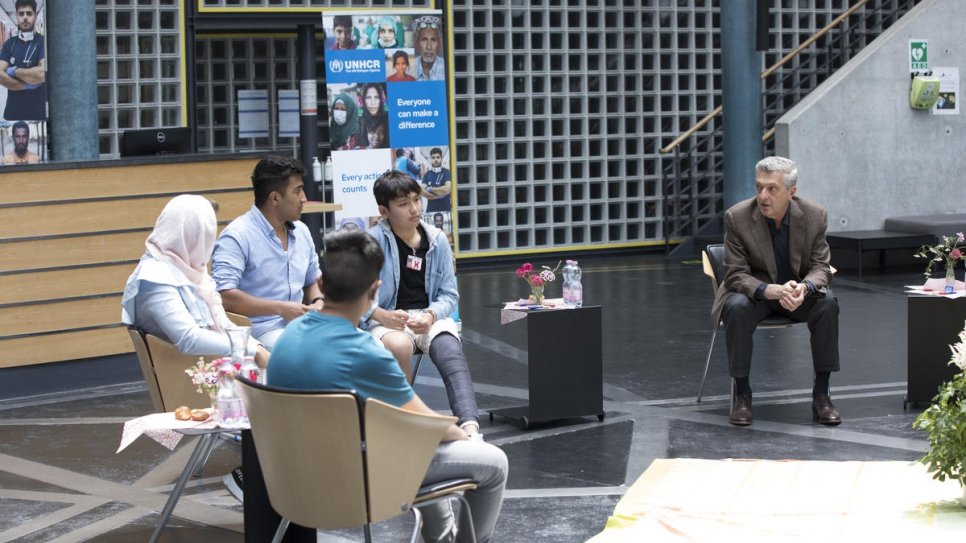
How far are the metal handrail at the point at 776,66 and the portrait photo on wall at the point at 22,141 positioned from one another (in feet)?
19.5

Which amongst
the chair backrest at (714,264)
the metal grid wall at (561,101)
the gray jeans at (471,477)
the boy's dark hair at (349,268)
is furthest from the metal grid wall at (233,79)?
the boy's dark hair at (349,268)

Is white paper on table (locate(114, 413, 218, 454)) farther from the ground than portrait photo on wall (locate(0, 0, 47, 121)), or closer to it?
closer to it

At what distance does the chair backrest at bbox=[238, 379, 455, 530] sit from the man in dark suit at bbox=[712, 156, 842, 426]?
2.98 m

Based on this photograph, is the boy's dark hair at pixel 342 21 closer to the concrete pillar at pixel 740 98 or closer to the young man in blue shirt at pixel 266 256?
the concrete pillar at pixel 740 98

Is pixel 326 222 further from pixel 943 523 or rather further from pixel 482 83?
pixel 943 523

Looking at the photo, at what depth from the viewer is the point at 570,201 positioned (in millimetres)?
13594

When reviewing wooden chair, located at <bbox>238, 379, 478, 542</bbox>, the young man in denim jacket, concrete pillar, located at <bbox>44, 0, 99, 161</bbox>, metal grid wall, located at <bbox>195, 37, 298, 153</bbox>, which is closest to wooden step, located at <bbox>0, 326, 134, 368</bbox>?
concrete pillar, located at <bbox>44, 0, 99, 161</bbox>

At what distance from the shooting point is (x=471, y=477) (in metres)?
3.92

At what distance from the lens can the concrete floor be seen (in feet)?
16.4

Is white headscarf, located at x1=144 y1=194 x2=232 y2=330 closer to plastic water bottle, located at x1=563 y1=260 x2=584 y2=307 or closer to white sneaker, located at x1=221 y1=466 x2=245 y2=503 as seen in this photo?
white sneaker, located at x1=221 y1=466 x2=245 y2=503

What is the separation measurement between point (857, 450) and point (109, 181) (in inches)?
169

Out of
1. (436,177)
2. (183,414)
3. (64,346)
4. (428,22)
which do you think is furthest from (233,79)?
(183,414)

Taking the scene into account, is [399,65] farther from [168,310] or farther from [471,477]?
[471,477]

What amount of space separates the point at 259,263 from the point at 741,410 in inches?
92.0
